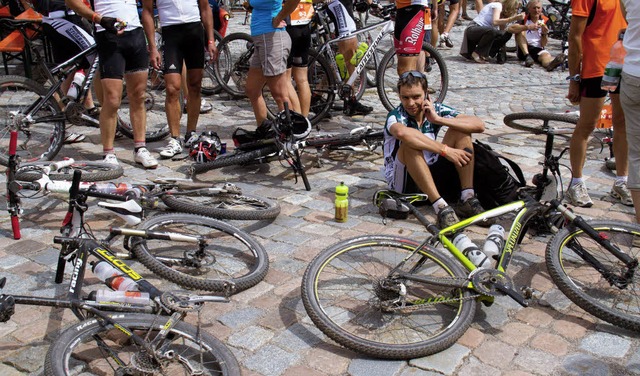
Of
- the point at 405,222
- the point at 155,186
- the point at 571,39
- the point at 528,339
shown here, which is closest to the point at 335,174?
the point at 405,222

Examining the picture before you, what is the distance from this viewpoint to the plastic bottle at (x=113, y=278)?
3252mm

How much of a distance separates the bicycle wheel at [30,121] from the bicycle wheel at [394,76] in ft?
12.3

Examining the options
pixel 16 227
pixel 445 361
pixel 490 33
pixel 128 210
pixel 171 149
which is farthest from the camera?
pixel 490 33

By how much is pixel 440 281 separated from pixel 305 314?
0.81 meters

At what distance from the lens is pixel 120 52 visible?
19.4 feet

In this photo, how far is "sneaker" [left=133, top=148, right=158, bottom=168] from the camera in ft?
20.6

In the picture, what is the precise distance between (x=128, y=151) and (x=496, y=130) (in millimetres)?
4282

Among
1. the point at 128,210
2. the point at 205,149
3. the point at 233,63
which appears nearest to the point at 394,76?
the point at 233,63

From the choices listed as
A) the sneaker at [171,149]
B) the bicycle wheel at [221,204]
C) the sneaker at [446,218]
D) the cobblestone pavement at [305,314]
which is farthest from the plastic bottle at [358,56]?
the sneaker at [446,218]

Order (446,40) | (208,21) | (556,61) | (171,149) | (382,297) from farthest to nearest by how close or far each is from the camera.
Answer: (446,40) < (556,61) < (208,21) < (171,149) < (382,297)

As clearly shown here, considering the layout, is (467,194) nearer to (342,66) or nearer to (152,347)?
(152,347)

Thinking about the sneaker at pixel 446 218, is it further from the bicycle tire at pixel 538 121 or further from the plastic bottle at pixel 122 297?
the bicycle tire at pixel 538 121

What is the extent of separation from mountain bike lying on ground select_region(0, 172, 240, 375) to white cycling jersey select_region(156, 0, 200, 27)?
3.89 metres

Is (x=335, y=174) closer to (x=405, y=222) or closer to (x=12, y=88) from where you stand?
(x=405, y=222)
